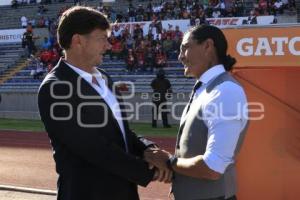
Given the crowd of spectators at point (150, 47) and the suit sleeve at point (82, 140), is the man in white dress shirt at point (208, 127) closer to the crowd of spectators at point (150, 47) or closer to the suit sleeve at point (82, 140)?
the suit sleeve at point (82, 140)

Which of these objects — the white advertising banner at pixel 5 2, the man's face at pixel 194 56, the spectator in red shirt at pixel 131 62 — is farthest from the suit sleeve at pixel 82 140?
the white advertising banner at pixel 5 2

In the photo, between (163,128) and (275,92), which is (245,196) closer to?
(275,92)

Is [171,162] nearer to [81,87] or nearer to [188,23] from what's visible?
[81,87]

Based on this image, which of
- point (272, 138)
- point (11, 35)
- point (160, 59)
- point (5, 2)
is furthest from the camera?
point (5, 2)

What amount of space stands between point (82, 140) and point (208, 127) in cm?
62

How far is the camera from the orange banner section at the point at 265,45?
16.4ft

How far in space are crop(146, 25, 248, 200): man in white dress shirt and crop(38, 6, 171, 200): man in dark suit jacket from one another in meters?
0.17

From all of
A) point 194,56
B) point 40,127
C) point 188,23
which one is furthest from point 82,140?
point 188,23

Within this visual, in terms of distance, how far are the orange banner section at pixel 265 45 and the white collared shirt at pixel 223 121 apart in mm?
2387

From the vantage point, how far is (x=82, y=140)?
2650 millimetres

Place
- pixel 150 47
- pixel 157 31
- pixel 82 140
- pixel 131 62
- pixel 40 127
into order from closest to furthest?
pixel 82 140, pixel 40 127, pixel 150 47, pixel 131 62, pixel 157 31

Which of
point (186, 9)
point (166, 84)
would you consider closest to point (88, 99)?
point (166, 84)

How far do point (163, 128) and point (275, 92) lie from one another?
40.2ft

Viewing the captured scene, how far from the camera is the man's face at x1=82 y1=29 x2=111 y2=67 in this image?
2797 millimetres
